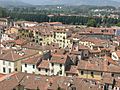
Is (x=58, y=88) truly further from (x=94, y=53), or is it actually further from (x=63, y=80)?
(x=94, y=53)

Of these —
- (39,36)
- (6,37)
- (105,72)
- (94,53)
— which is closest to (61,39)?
(39,36)

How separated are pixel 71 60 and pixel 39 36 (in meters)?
49.1

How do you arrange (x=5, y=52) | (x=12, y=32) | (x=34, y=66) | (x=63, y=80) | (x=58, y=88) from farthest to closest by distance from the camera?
(x=12, y=32) < (x=5, y=52) < (x=34, y=66) < (x=63, y=80) < (x=58, y=88)

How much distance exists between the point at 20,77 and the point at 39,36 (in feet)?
203

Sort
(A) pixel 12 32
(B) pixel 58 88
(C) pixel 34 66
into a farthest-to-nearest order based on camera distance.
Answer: (A) pixel 12 32 < (C) pixel 34 66 < (B) pixel 58 88

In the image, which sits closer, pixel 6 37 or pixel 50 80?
pixel 50 80

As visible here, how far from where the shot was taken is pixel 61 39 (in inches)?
4284

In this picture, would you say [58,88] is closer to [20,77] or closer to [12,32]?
[20,77]

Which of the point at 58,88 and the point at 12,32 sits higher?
the point at 58,88

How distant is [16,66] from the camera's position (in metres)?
60.3

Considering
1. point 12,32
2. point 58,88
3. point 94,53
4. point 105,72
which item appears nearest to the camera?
point 58,88

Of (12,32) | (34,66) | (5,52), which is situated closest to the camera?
(34,66)

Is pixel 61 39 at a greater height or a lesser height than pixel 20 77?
lesser

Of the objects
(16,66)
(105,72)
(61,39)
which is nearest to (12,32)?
(61,39)
